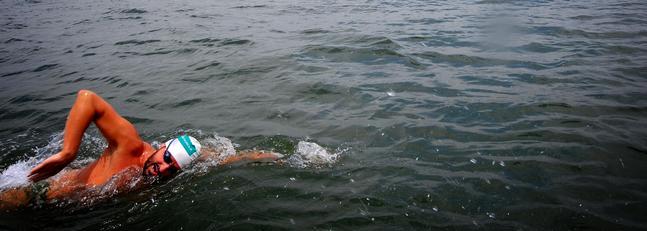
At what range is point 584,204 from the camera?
160 inches

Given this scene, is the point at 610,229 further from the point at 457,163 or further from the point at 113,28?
the point at 113,28

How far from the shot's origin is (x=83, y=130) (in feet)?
13.3

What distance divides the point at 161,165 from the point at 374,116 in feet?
11.8

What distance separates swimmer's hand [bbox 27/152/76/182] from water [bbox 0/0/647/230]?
757 mm

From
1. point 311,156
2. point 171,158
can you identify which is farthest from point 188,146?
point 311,156

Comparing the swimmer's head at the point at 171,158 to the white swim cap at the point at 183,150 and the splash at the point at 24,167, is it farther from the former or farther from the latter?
the splash at the point at 24,167

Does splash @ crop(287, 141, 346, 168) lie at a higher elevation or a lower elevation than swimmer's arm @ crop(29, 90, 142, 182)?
lower

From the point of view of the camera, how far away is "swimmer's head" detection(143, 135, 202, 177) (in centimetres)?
479

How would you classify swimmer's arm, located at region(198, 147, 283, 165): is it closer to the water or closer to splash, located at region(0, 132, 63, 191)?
the water

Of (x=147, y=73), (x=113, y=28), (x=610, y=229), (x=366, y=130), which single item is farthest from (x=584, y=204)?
(x=113, y=28)

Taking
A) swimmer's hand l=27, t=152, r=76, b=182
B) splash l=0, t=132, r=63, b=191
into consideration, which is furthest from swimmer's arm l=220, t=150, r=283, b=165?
splash l=0, t=132, r=63, b=191

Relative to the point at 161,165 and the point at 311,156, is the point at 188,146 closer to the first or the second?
the point at 161,165

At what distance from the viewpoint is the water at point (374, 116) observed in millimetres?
4223

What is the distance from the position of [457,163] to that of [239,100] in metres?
4.65
